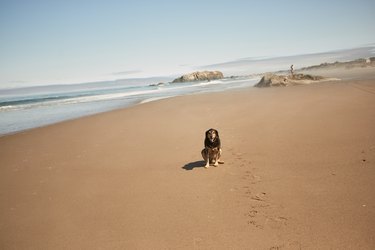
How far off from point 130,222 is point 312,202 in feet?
8.31

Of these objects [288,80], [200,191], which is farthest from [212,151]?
[288,80]

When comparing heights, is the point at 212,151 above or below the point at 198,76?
below

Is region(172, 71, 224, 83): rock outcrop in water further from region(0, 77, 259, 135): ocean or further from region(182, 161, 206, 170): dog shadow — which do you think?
region(182, 161, 206, 170): dog shadow

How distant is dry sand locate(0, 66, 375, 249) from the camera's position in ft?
11.6

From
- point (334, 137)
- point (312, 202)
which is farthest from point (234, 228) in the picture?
point (334, 137)

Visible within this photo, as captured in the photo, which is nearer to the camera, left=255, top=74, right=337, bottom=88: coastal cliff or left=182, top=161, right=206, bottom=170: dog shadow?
left=182, top=161, right=206, bottom=170: dog shadow

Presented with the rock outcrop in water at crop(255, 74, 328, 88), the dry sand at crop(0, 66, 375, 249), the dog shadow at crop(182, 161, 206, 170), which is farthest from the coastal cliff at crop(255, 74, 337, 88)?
the dog shadow at crop(182, 161, 206, 170)

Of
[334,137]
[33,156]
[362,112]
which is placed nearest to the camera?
[334,137]

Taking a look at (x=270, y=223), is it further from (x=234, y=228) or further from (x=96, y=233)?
(x=96, y=233)

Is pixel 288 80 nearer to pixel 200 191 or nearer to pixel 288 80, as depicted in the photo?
pixel 288 80

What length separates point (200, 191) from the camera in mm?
4930

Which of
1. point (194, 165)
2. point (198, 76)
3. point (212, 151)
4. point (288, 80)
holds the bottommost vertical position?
point (194, 165)

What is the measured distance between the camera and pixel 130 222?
4078 mm

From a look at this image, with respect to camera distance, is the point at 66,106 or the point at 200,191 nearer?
the point at 200,191
